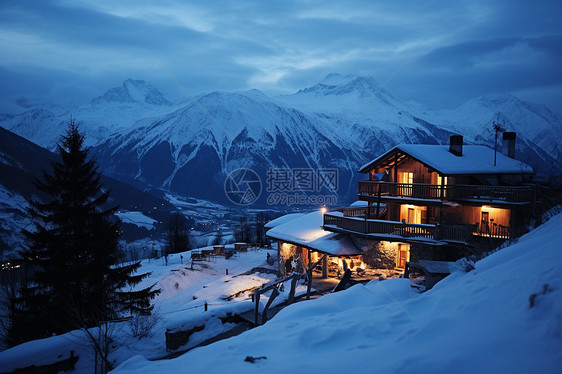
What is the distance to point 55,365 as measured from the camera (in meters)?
10.3

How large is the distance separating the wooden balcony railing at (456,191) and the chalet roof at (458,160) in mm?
1187

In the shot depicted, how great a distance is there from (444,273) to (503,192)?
1366cm

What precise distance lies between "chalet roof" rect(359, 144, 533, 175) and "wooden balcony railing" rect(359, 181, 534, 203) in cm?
119

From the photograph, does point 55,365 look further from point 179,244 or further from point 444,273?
point 179,244

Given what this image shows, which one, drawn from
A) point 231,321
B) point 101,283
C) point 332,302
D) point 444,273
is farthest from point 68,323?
point 444,273

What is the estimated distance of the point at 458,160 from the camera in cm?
2330

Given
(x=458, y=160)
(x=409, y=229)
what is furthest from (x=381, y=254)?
(x=458, y=160)

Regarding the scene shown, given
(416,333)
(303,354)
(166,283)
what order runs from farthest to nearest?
1. (166,283)
2. (303,354)
3. (416,333)

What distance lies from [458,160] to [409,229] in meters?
7.21

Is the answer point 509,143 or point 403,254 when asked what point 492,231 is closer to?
point 403,254


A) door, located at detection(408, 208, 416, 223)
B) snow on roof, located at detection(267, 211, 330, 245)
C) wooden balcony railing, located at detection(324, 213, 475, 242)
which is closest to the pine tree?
snow on roof, located at detection(267, 211, 330, 245)

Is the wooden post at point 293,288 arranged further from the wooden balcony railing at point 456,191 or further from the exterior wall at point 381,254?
the wooden balcony railing at point 456,191

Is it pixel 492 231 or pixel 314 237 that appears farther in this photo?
pixel 314 237

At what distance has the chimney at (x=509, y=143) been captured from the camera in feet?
86.0
